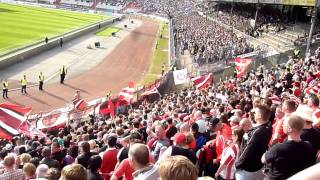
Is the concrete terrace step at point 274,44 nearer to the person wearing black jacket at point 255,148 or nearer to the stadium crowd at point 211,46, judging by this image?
the stadium crowd at point 211,46

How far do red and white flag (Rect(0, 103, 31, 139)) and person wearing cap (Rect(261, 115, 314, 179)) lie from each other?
37.7 ft

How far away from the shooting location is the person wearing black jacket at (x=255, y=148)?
22.3ft

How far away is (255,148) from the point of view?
268 inches

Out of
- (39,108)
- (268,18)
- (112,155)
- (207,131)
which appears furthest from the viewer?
(268,18)

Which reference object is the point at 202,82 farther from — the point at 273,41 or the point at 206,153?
the point at 273,41

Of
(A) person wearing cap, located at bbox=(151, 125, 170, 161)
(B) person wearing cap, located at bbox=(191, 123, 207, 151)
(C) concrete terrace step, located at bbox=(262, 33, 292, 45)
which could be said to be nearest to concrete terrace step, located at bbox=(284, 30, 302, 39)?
(C) concrete terrace step, located at bbox=(262, 33, 292, 45)

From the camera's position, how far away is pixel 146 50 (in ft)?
180

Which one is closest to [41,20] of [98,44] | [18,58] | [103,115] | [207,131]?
[98,44]

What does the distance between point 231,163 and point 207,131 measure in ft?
7.97

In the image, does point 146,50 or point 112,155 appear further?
point 146,50

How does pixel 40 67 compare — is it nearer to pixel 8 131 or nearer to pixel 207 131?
pixel 8 131

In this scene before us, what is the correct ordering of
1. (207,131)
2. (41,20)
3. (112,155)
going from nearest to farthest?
1. (112,155)
2. (207,131)
3. (41,20)

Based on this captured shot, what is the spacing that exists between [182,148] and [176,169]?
3133 mm

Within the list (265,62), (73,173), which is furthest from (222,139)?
(265,62)
